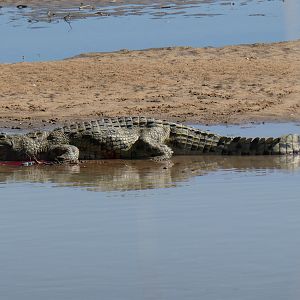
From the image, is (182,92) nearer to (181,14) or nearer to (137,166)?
(137,166)

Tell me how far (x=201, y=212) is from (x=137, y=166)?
3167 mm

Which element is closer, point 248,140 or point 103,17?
point 248,140

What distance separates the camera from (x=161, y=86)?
1803 cm

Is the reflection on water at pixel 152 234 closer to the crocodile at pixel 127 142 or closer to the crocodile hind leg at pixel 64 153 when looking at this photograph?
the crocodile hind leg at pixel 64 153

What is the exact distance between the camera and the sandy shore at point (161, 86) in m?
16.4

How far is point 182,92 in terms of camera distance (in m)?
17.6

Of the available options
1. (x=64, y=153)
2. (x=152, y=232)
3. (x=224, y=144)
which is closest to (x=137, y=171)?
(x=64, y=153)

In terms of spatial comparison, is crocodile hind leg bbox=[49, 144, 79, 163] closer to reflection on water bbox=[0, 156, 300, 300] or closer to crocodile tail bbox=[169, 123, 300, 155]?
reflection on water bbox=[0, 156, 300, 300]

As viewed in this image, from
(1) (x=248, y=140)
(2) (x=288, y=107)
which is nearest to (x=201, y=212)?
(1) (x=248, y=140)

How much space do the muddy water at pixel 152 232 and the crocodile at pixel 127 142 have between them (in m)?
0.55

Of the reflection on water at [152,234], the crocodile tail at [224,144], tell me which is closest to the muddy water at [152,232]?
the reflection on water at [152,234]

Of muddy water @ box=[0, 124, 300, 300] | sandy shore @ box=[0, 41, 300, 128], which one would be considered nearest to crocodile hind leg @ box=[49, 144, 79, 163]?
muddy water @ box=[0, 124, 300, 300]

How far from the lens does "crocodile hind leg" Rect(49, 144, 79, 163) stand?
1353 centimetres

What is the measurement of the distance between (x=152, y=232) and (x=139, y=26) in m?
17.4
